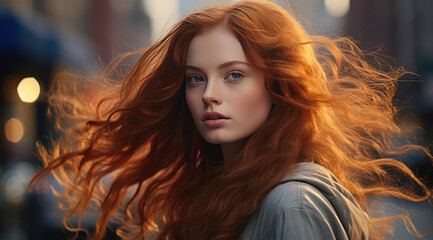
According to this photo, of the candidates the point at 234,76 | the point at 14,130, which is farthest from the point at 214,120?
the point at 14,130

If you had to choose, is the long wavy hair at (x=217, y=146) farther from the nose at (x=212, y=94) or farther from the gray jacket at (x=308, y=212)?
the nose at (x=212, y=94)

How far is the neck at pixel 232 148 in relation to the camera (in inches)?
102

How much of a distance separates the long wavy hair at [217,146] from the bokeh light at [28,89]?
11077mm

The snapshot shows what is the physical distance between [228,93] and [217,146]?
0.70 m

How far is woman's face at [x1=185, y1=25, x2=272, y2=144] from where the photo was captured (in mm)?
2389

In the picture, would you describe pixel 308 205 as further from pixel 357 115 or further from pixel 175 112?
pixel 175 112

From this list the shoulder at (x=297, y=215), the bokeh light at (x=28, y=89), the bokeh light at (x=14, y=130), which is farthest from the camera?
the bokeh light at (x=14, y=130)

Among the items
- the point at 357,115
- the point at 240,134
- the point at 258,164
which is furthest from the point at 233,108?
the point at 357,115

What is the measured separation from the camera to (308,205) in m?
1.88

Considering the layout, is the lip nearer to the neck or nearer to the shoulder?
the neck

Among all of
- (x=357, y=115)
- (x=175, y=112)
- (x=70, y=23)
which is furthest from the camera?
(x=70, y=23)

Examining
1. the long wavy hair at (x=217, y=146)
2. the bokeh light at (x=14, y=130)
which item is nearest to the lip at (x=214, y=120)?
the long wavy hair at (x=217, y=146)

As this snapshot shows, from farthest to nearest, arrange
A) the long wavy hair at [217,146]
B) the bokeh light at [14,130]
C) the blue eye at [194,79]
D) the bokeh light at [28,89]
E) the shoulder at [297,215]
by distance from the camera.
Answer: the bokeh light at [14,130]
the bokeh light at [28,89]
the blue eye at [194,79]
the long wavy hair at [217,146]
the shoulder at [297,215]

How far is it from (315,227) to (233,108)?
76 cm
